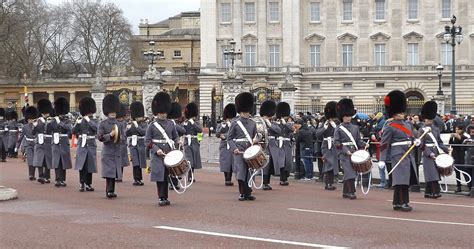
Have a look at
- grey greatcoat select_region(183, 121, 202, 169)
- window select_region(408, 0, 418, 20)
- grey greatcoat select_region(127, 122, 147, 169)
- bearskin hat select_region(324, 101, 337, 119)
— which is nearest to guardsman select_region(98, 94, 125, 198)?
grey greatcoat select_region(127, 122, 147, 169)

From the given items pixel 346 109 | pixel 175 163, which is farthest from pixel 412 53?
pixel 175 163

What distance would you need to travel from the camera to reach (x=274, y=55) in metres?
63.7

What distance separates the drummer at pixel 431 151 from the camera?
15.0 metres

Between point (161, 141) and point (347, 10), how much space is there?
2075 inches

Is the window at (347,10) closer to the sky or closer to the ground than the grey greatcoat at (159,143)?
closer to the sky

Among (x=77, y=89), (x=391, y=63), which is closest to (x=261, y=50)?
(x=391, y=63)

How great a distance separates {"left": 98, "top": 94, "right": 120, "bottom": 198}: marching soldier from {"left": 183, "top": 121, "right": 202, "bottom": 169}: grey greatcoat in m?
4.03

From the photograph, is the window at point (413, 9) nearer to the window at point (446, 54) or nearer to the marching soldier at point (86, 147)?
the window at point (446, 54)

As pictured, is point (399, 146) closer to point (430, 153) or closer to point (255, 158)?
point (430, 153)

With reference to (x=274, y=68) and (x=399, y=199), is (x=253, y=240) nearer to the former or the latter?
(x=399, y=199)

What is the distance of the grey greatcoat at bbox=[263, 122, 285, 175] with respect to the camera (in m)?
17.4

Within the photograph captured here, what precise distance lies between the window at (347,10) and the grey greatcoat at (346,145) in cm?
5038

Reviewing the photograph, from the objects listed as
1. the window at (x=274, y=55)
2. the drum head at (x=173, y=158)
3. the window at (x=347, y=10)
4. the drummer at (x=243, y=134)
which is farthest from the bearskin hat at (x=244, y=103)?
the window at (x=347, y=10)

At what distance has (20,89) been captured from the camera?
213 ft
